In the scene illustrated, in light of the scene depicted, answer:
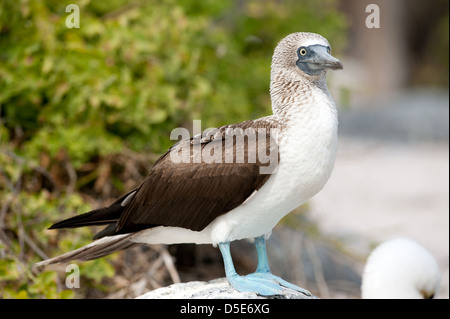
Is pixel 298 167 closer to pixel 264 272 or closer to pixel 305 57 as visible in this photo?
pixel 305 57

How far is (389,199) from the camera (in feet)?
25.3

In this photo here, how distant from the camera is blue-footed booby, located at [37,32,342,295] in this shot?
9.88 ft

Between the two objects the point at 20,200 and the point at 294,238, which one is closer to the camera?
the point at 20,200

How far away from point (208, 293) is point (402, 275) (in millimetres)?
1567

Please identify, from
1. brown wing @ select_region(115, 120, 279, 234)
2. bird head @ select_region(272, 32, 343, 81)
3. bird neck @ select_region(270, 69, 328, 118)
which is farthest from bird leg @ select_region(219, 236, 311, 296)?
bird head @ select_region(272, 32, 343, 81)

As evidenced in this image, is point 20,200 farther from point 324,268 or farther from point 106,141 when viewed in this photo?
point 324,268

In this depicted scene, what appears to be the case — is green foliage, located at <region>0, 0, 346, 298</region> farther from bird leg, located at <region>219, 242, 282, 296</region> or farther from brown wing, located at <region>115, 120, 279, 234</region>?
bird leg, located at <region>219, 242, 282, 296</region>

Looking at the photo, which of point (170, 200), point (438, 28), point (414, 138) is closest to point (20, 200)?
point (170, 200)

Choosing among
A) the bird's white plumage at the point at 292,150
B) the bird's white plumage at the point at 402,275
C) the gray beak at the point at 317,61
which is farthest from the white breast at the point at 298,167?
the bird's white plumage at the point at 402,275

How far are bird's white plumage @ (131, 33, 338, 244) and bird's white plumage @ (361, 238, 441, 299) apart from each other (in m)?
1.37

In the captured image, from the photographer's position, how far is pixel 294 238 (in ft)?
18.5

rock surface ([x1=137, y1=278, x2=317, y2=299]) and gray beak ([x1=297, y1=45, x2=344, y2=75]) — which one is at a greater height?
gray beak ([x1=297, y1=45, x2=344, y2=75])

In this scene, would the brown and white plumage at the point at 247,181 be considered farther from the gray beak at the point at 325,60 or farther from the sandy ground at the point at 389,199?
the sandy ground at the point at 389,199

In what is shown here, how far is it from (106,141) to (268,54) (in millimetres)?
2203
